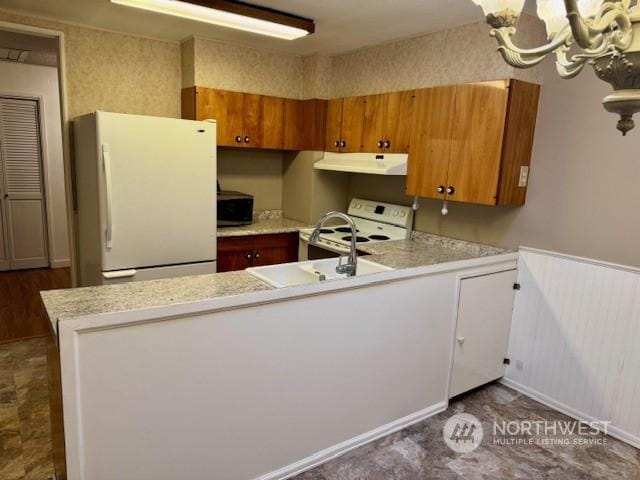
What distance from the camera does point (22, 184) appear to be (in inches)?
205

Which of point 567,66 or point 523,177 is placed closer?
point 567,66

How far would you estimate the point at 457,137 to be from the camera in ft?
9.17

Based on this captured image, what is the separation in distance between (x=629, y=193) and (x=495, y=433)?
1.55 metres

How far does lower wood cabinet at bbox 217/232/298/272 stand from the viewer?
348 cm

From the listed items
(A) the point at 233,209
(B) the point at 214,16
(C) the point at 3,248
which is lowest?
(C) the point at 3,248

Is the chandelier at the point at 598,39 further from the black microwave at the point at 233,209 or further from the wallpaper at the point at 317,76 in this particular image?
the wallpaper at the point at 317,76

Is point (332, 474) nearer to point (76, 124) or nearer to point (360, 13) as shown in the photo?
point (360, 13)

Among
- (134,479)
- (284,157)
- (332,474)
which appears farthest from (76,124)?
(332,474)

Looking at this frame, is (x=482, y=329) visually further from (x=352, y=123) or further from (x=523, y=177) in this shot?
(x=352, y=123)

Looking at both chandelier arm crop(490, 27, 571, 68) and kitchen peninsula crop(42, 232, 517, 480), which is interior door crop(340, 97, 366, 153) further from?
chandelier arm crop(490, 27, 571, 68)

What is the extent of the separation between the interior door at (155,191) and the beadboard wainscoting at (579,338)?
223 centimetres

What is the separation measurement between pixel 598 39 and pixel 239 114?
2.98 metres

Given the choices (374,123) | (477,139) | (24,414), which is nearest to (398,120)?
(374,123)

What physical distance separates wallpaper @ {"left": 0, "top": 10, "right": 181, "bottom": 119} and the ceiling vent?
1.56 metres
